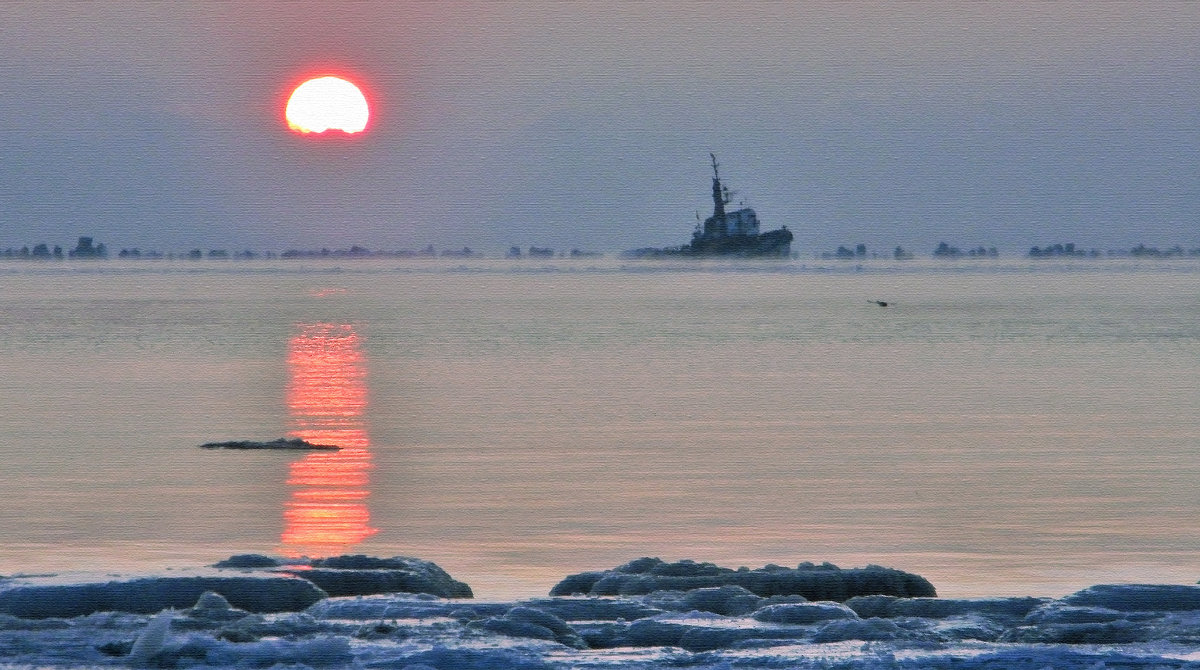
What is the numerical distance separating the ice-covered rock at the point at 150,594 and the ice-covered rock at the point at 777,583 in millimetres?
1829

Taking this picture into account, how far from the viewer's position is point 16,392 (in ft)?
107

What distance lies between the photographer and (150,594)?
10.6 metres

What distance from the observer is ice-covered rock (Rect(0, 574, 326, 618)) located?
10.3 meters

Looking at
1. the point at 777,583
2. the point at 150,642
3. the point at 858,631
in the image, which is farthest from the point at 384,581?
the point at 858,631

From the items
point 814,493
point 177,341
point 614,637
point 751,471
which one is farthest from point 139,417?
point 177,341

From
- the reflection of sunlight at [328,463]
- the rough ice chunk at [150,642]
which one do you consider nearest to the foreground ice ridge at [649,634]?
the rough ice chunk at [150,642]

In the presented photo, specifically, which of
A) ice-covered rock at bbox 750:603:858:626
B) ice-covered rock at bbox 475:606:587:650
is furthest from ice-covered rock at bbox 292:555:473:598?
ice-covered rock at bbox 750:603:858:626

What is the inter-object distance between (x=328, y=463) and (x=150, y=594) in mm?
10350

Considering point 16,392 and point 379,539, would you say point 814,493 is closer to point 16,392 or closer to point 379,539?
point 379,539

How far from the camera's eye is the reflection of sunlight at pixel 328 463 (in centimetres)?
1539

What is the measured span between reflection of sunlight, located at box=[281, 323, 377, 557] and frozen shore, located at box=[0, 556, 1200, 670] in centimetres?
300

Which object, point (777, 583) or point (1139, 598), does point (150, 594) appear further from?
point (1139, 598)

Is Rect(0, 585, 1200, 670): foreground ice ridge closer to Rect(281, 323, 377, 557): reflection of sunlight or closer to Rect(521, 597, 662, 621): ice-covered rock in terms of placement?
Rect(521, 597, 662, 621): ice-covered rock

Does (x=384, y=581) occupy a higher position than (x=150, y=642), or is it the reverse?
(x=150, y=642)
